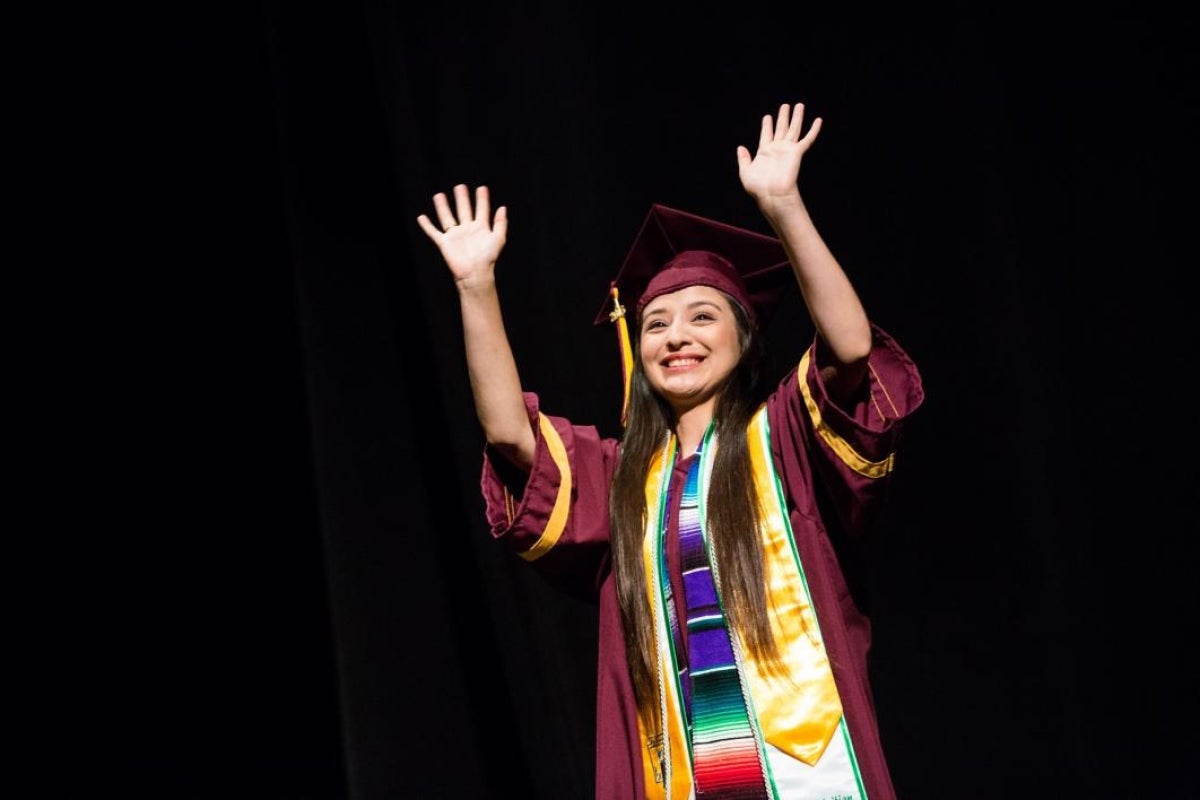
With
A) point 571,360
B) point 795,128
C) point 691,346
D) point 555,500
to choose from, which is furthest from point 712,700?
point 571,360

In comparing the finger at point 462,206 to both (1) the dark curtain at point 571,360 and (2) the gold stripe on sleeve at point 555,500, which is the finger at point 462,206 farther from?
(1) the dark curtain at point 571,360

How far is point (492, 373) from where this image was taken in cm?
149

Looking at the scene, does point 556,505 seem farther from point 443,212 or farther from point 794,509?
A: point 443,212

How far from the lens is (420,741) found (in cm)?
210

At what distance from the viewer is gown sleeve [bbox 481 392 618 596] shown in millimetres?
1506

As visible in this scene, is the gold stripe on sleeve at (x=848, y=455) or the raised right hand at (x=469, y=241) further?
the raised right hand at (x=469, y=241)

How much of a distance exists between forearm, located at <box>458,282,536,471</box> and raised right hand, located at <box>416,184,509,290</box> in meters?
0.02

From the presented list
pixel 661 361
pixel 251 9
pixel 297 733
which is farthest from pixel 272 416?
pixel 661 361

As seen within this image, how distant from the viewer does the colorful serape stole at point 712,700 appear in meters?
1.35

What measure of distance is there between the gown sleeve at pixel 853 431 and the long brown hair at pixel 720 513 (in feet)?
0.28

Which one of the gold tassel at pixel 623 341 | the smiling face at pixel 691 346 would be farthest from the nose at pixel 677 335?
the gold tassel at pixel 623 341

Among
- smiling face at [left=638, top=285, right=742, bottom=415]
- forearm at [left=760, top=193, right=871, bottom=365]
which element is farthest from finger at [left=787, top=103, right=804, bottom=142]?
smiling face at [left=638, top=285, right=742, bottom=415]

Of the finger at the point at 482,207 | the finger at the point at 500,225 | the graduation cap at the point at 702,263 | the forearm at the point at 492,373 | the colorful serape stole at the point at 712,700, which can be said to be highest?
the finger at the point at 482,207

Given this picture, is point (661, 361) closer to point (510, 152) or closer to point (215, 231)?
point (510, 152)
